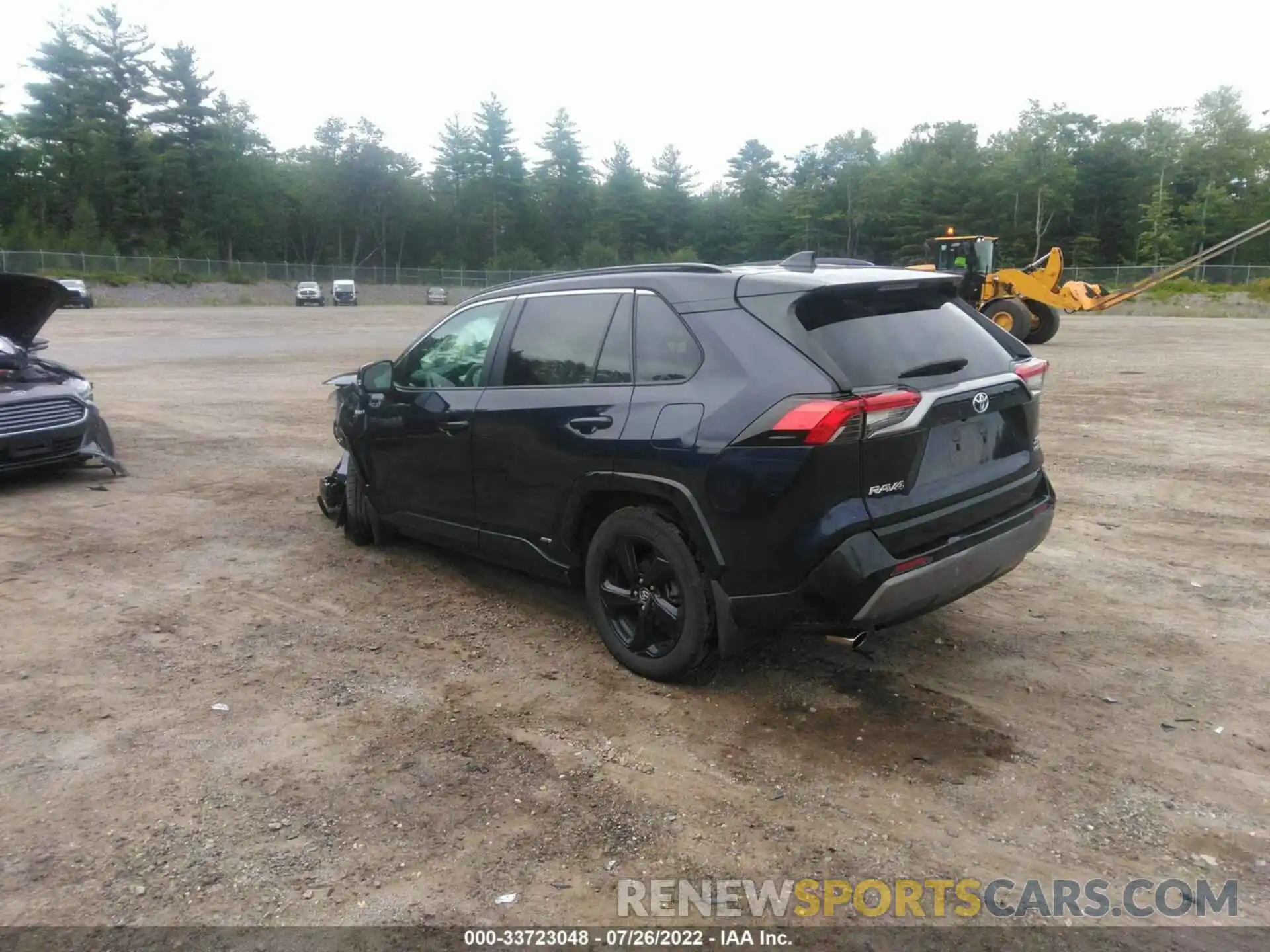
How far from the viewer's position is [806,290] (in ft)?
12.0

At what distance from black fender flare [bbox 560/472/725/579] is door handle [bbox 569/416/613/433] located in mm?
202

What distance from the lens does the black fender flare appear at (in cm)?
370

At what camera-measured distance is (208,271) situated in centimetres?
6294

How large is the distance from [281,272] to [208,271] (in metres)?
6.08

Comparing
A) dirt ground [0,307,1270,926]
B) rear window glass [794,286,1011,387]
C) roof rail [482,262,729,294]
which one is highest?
roof rail [482,262,729,294]

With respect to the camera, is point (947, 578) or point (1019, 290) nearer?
point (947, 578)

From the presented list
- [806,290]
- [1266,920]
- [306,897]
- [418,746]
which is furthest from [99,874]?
[1266,920]

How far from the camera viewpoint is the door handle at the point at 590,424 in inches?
161

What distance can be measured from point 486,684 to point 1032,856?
7.62ft

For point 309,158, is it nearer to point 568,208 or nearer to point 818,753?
point 568,208

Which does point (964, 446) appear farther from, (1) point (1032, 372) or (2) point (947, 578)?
(1) point (1032, 372)

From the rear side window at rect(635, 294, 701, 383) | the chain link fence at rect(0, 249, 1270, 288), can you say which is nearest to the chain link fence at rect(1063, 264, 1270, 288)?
the chain link fence at rect(0, 249, 1270, 288)

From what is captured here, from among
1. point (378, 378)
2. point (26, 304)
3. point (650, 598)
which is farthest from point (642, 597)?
point (26, 304)

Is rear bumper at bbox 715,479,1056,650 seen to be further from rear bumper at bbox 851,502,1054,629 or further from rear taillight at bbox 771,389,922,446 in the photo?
rear taillight at bbox 771,389,922,446
